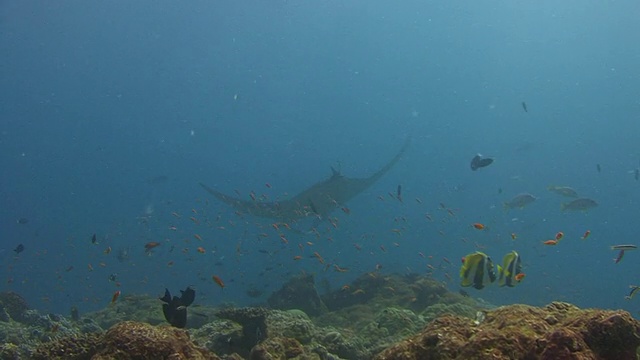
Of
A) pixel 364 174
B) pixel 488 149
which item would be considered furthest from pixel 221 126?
pixel 488 149

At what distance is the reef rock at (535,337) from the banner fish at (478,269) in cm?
289

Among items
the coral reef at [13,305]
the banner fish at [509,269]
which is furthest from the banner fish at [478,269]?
the coral reef at [13,305]

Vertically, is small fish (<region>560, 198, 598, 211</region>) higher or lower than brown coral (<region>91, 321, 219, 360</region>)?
lower

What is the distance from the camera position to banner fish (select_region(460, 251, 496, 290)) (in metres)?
6.32

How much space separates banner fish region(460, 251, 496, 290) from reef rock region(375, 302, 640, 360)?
2.89 m

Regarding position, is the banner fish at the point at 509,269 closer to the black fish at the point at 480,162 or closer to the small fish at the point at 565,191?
the black fish at the point at 480,162

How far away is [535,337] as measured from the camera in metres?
2.89

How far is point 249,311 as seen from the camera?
259 inches

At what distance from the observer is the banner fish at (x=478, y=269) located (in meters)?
6.32

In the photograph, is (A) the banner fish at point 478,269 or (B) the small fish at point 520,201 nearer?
(A) the banner fish at point 478,269

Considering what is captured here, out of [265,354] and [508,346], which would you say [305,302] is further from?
[508,346]

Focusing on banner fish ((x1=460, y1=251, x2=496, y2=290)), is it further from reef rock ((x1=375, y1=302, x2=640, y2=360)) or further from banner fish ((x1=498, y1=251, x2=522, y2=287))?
reef rock ((x1=375, y1=302, x2=640, y2=360))

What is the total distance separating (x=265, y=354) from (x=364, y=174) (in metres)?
136

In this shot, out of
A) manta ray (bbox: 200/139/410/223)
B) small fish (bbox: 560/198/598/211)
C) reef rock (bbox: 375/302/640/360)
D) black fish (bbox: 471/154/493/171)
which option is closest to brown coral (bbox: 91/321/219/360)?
reef rock (bbox: 375/302/640/360)
